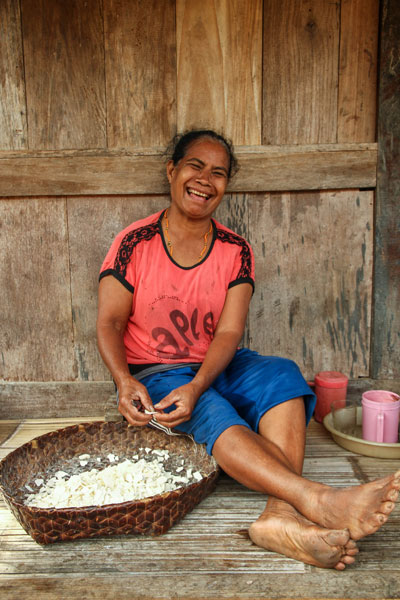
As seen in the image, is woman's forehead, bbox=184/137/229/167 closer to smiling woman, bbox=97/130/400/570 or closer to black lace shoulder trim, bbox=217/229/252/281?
smiling woman, bbox=97/130/400/570

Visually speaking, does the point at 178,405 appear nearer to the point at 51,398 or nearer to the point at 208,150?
the point at 208,150

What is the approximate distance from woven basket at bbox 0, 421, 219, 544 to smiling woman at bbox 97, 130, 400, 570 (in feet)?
0.48

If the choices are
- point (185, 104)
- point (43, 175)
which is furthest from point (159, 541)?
point (185, 104)

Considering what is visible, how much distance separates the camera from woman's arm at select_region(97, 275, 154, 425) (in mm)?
1928

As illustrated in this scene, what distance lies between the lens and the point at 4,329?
277cm

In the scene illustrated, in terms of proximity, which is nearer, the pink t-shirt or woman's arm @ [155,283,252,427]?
woman's arm @ [155,283,252,427]

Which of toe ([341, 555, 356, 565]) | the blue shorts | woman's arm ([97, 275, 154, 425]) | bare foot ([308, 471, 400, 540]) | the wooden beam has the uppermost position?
the wooden beam

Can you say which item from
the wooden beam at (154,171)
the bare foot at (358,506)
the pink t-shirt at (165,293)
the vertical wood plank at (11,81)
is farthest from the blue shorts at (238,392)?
the vertical wood plank at (11,81)

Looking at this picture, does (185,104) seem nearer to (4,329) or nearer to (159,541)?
(4,329)

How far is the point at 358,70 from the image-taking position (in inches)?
100

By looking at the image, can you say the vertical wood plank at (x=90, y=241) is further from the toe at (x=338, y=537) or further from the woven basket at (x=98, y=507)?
the toe at (x=338, y=537)

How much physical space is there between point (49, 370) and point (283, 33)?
84.5 inches

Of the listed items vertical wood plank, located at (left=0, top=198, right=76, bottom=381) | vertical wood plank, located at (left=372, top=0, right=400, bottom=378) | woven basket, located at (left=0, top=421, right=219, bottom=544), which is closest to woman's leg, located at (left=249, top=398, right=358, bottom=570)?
woven basket, located at (left=0, top=421, right=219, bottom=544)

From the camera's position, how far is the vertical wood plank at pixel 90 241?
2648 mm
